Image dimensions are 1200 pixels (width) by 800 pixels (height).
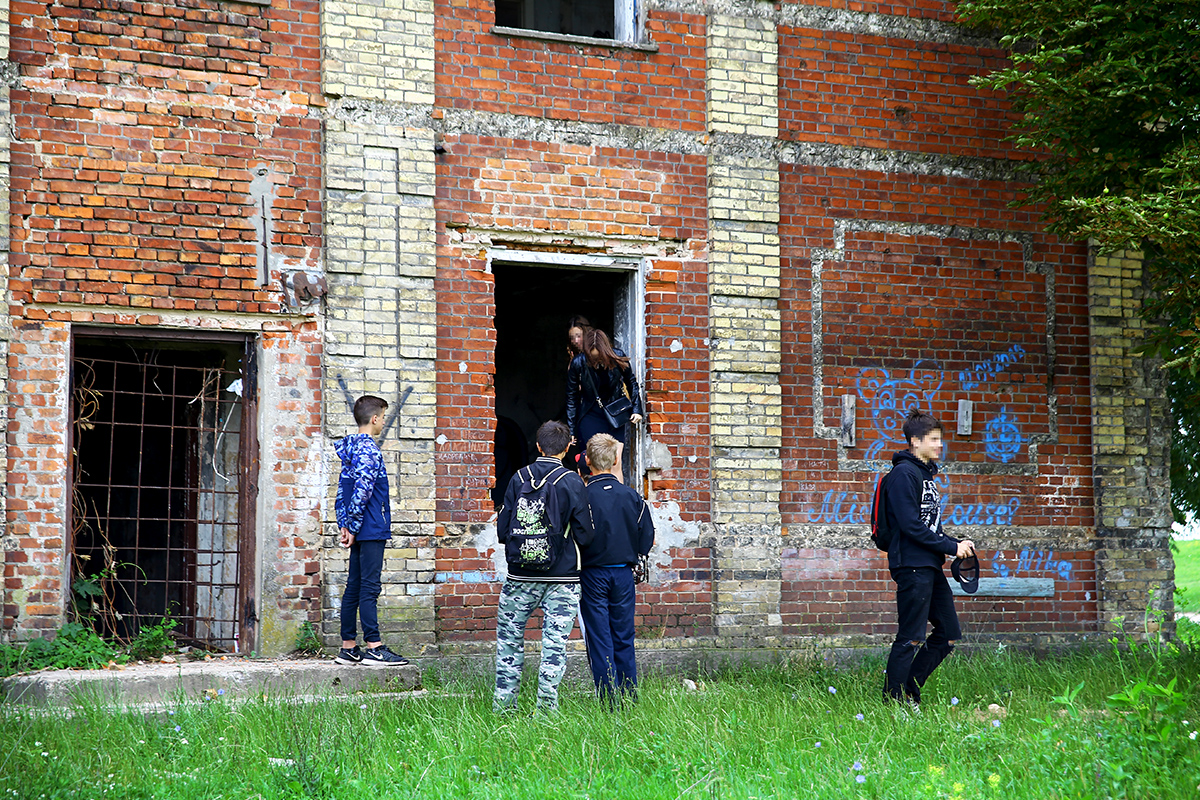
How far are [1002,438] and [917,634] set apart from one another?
3.70 metres

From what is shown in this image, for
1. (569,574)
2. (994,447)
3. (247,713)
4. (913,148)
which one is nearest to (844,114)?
(913,148)

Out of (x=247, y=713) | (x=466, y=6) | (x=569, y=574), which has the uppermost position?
(x=466, y=6)

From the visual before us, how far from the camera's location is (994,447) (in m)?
9.55

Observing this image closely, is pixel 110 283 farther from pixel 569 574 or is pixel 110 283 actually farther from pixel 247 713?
pixel 569 574

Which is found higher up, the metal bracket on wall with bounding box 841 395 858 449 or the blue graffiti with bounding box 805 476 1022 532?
the metal bracket on wall with bounding box 841 395 858 449

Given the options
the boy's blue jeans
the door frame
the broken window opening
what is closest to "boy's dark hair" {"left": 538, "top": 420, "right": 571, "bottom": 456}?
the boy's blue jeans

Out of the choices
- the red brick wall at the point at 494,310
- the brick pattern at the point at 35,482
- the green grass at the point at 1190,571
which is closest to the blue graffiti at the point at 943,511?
the red brick wall at the point at 494,310

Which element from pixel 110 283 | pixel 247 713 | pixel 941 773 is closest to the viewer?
pixel 941 773

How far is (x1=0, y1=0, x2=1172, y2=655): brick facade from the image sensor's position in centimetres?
766

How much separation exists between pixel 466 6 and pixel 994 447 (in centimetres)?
559

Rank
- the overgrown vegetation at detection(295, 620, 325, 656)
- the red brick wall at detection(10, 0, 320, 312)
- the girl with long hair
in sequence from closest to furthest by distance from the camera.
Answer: the red brick wall at detection(10, 0, 320, 312)
the overgrown vegetation at detection(295, 620, 325, 656)
the girl with long hair

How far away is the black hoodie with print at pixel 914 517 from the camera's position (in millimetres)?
6340

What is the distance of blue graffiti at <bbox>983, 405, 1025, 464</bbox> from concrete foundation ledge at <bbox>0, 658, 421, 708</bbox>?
5.18 meters

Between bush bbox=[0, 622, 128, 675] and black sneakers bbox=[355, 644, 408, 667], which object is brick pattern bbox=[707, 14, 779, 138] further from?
bush bbox=[0, 622, 128, 675]
